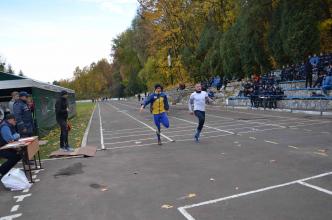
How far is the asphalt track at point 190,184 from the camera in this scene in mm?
6199

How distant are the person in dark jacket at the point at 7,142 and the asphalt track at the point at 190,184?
68 centimetres

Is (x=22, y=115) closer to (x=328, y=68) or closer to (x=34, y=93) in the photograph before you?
(x=34, y=93)

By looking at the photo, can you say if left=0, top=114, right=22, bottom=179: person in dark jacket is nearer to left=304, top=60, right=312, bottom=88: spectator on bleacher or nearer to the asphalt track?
the asphalt track

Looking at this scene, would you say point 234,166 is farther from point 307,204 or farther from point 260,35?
point 260,35

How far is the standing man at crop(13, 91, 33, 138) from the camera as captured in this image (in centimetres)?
1181

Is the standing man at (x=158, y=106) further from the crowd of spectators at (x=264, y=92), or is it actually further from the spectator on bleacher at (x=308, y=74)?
the crowd of spectators at (x=264, y=92)

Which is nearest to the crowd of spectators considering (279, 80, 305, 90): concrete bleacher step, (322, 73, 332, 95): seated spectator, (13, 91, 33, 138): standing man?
(279, 80, 305, 90): concrete bleacher step

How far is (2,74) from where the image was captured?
58.8 ft

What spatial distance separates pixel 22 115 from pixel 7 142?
9.19 feet

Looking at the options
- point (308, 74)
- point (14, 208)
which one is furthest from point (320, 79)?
point (14, 208)

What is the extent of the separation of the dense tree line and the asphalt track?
17597 millimetres

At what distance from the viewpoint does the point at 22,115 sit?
12.1m

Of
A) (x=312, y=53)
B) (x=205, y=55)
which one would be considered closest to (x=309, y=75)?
(x=312, y=53)

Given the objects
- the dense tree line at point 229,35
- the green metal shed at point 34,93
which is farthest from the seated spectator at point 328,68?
the green metal shed at point 34,93
